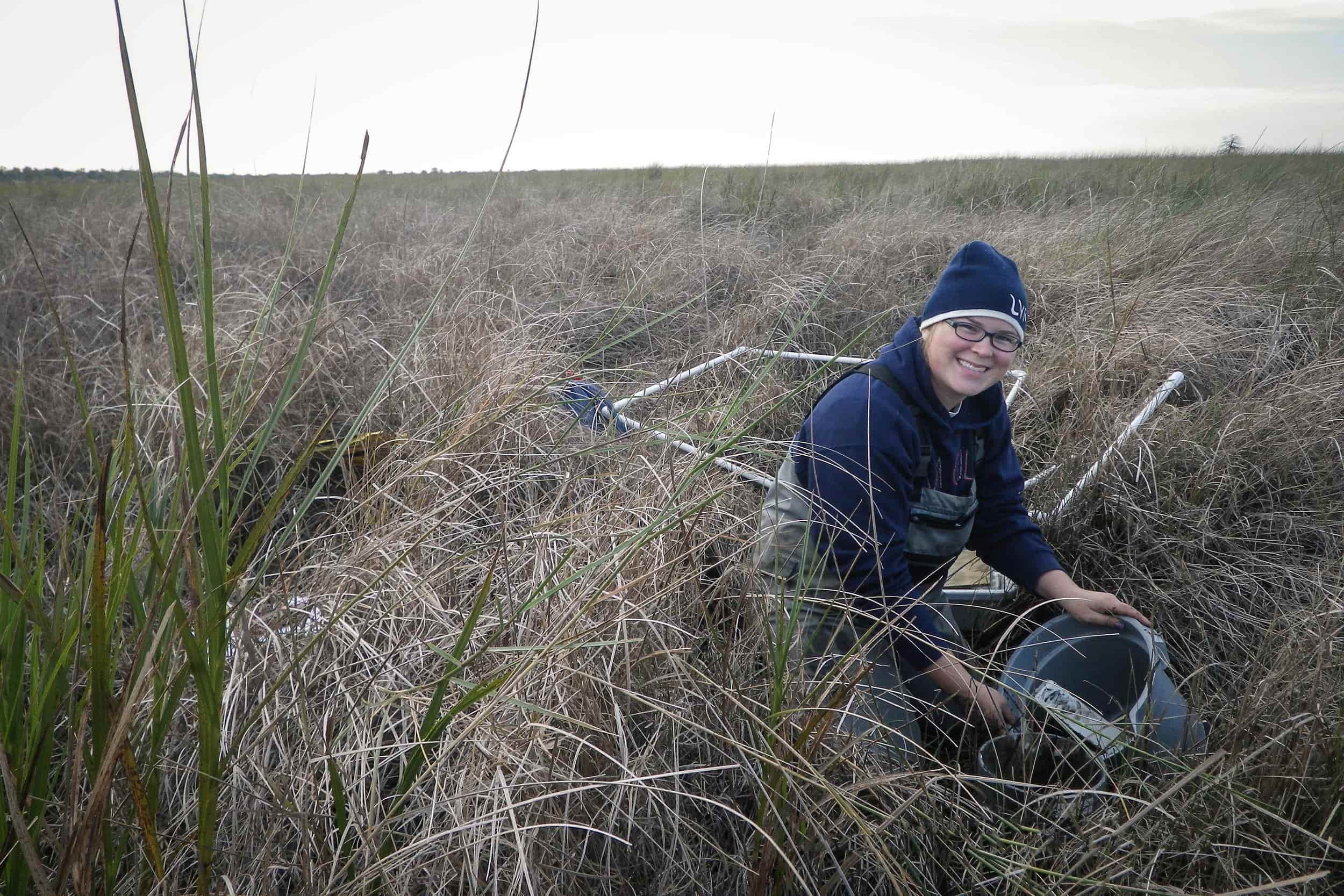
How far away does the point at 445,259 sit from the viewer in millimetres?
5391

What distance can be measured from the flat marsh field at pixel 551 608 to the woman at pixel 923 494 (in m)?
0.21

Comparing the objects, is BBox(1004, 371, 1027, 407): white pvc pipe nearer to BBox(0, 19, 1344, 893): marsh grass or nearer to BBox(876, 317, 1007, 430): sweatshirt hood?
BBox(0, 19, 1344, 893): marsh grass

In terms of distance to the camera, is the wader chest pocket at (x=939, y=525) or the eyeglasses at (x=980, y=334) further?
the wader chest pocket at (x=939, y=525)

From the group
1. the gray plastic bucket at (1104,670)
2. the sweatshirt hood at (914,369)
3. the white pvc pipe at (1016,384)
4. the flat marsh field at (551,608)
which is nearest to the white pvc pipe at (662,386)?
the flat marsh field at (551,608)

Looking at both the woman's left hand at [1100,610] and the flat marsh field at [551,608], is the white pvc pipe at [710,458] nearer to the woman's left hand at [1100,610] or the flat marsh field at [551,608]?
the flat marsh field at [551,608]

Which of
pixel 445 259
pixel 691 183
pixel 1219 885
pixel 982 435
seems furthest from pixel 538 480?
pixel 691 183

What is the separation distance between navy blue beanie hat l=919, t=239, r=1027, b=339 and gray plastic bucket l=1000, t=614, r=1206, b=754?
32.3 inches

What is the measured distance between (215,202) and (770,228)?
682 centimetres

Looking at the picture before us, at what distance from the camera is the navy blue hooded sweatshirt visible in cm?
189

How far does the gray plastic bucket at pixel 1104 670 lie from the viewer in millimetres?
1802

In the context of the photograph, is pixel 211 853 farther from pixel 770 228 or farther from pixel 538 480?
pixel 770 228

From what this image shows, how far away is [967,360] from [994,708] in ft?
2.92

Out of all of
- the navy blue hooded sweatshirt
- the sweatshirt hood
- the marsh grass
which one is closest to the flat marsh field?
the marsh grass

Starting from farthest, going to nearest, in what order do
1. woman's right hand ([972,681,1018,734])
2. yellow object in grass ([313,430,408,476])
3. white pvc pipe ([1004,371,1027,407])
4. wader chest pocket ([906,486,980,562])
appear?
white pvc pipe ([1004,371,1027,407]) → yellow object in grass ([313,430,408,476]) → wader chest pocket ([906,486,980,562]) → woman's right hand ([972,681,1018,734])
